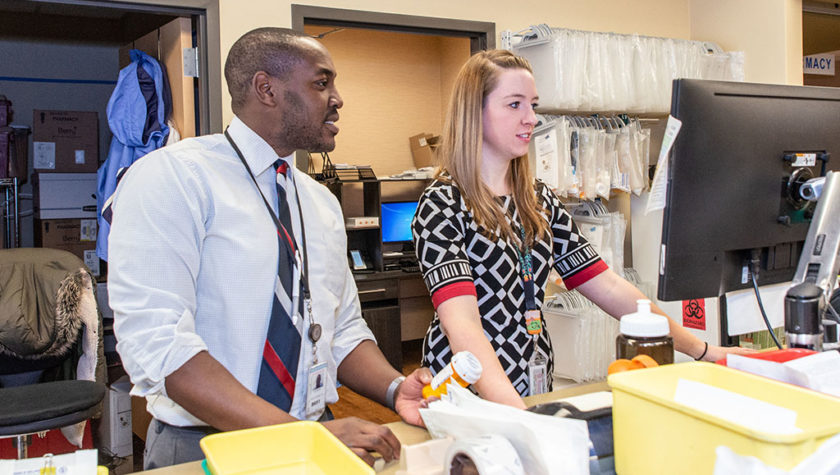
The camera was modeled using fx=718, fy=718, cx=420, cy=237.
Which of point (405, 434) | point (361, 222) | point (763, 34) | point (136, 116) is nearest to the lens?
point (405, 434)

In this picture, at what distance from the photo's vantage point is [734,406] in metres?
0.86

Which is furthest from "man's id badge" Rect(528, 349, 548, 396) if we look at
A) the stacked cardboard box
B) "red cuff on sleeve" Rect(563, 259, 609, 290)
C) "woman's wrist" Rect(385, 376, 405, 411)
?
the stacked cardboard box

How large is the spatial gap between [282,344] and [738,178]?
916 mm

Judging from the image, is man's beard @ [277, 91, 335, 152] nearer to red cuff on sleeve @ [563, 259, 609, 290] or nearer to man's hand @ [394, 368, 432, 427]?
man's hand @ [394, 368, 432, 427]

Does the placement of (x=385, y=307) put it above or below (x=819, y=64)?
below

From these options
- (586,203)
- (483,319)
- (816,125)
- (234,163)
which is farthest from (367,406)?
(816,125)

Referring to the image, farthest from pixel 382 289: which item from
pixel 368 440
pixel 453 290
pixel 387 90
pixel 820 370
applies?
pixel 820 370

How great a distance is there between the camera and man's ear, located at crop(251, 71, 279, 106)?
1.58 metres

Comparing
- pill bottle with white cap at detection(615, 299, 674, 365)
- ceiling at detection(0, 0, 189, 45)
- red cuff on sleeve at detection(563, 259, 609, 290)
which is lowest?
pill bottle with white cap at detection(615, 299, 674, 365)

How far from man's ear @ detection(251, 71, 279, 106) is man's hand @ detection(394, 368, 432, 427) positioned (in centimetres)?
68

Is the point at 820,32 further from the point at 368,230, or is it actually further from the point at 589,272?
the point at 589,272

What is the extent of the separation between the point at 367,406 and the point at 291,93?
3.72 m

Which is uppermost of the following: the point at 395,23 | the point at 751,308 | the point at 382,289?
the point at 395,23

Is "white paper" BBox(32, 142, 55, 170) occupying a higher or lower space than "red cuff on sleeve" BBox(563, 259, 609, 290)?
higher
